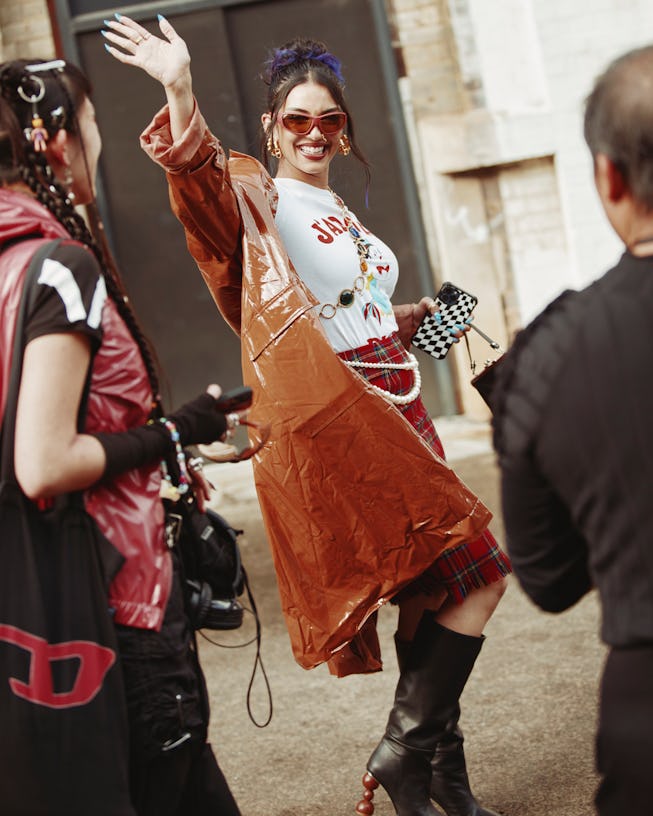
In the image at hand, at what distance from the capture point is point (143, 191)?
26.5 ft

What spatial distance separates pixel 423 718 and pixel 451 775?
0.80 ft

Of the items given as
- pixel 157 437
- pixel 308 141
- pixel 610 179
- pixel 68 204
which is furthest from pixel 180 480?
pixel 308 141

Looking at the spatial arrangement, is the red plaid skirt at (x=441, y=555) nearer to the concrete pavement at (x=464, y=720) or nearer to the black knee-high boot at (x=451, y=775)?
the black knee-high boot at (x=451, y=775)

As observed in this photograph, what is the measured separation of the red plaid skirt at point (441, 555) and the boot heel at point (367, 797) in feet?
1.64

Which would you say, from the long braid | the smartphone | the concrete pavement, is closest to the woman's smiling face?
the long braid

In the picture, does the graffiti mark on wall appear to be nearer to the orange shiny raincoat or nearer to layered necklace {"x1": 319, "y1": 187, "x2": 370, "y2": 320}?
layered necklace {"x1": 319, "y1": 187, "x2": 370, "y2": 320}

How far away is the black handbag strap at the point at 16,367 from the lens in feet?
6.50

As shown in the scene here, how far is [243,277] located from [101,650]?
1.18m

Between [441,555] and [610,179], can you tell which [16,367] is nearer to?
[610,179]

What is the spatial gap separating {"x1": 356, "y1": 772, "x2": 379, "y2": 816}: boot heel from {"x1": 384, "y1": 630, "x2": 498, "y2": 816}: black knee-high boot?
16 cm

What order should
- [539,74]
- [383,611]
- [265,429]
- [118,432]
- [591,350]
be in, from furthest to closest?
[539,74] → [383,611] → [265,429] → [118,432] → [591,350]

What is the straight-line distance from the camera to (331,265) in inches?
122

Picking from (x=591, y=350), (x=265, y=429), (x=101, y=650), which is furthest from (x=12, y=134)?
(x=591, y=350)

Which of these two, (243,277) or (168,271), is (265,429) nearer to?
(243,277)
